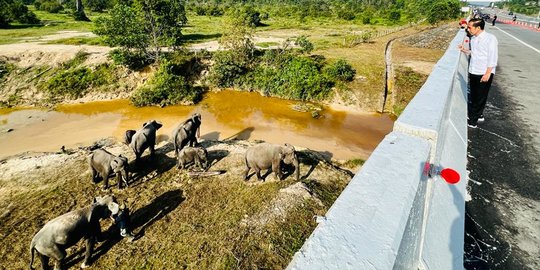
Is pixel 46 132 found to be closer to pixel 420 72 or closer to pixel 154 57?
pixel 154 57

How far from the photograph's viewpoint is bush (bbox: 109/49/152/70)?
22.1 meters

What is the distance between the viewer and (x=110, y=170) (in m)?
9.59

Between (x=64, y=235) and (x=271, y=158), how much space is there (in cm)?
572

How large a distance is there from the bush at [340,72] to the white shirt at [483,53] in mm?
15496

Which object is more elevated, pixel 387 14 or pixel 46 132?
pixel 387 14

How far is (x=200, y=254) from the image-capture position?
23.2 ft

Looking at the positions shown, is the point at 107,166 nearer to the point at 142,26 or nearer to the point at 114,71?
the point at 114,71

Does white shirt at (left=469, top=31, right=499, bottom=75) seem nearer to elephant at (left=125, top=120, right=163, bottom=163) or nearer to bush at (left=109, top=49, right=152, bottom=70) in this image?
elephant at (left=125, top=120, right=163, bottom=163)

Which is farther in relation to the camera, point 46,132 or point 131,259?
point 46,132

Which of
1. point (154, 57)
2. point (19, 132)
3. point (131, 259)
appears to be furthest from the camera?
point (154, 57)

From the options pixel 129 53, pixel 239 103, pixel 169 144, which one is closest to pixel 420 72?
pixel 239 103

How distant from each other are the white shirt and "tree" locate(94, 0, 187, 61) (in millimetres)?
21300

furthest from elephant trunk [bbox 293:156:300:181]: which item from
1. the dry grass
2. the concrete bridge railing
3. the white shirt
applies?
the concrete bridge railing

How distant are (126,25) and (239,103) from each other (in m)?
10.2
